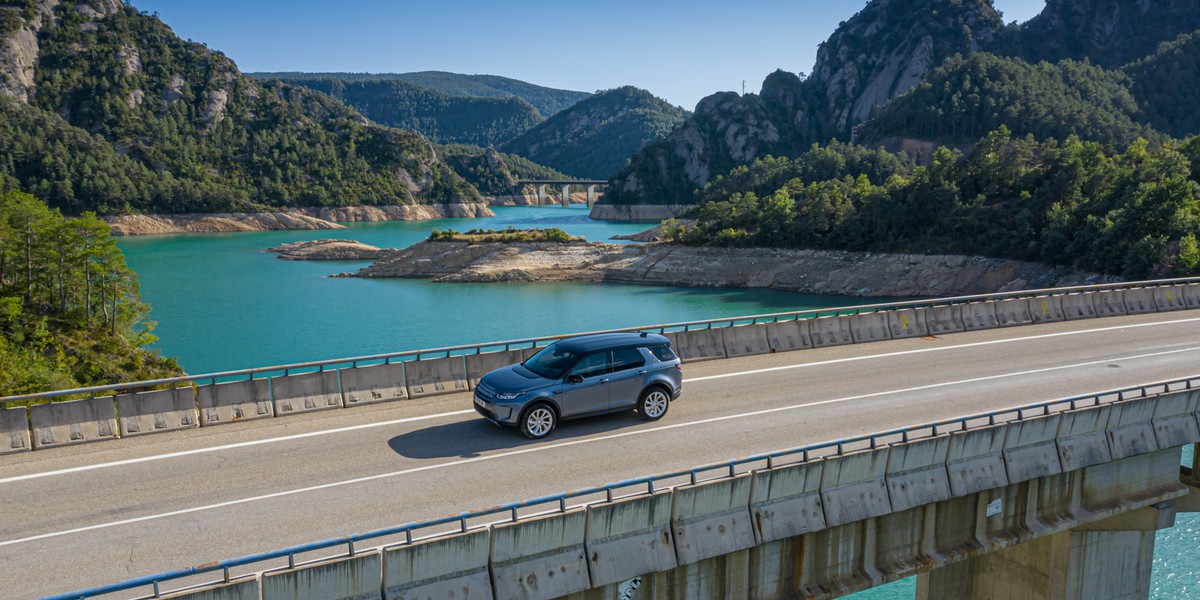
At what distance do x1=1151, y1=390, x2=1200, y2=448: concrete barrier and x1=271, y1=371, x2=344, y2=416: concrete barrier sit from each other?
16637 mm

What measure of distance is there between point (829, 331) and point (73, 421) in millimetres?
19127

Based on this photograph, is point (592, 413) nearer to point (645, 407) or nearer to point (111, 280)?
point (645, 407)

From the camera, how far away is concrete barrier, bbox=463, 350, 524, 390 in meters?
18.9

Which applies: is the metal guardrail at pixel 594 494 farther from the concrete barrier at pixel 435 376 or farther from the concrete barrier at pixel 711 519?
the concrete barrier at pixel 435 376

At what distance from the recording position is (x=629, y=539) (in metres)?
10.5

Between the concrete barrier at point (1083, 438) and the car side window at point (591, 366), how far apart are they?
8396 mm

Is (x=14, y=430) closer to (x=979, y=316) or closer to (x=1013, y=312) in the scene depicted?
(x=979, y=316)

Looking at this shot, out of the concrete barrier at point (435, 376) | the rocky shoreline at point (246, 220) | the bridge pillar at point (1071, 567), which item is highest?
the rocky shoreline at point (246, 220)

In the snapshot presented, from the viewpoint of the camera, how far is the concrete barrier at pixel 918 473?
12.7 meters

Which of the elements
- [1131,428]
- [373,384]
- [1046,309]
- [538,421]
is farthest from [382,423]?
[1046,309]

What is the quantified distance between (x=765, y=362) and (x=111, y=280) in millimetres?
40999

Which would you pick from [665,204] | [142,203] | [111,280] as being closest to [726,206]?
[111,280]

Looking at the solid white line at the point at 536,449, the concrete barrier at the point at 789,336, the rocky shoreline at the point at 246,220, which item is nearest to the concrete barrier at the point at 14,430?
the solid white line at the point at 536,449

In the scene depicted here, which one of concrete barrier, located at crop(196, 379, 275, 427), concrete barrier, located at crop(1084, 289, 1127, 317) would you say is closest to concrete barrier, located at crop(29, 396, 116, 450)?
concrete barrier, located at crop(196, 379, 275, 427)
